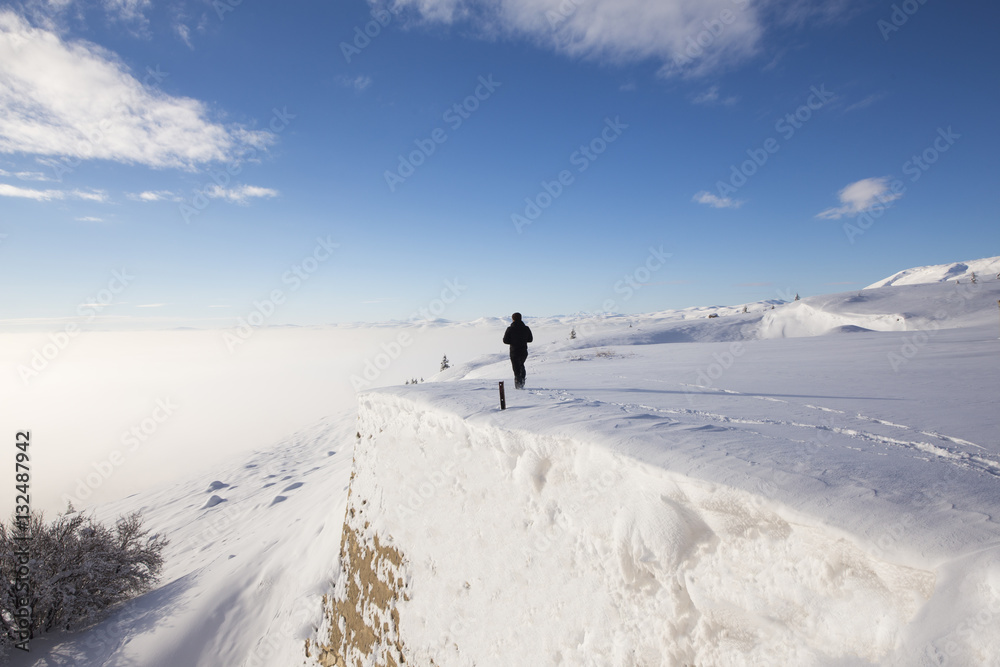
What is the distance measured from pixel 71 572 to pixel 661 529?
63.2ft

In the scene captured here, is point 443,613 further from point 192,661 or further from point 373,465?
point 192,661

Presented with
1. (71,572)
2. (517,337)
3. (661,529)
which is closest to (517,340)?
(517,337)

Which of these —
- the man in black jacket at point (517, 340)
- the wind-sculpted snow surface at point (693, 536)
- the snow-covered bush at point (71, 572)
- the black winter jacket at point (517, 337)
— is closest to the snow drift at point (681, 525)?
the wind-sculpted snow surface at point (693, 536)

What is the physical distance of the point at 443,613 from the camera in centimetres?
635

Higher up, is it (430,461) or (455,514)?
(430,461)

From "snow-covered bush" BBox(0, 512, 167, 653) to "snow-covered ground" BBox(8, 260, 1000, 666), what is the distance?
3.29ft

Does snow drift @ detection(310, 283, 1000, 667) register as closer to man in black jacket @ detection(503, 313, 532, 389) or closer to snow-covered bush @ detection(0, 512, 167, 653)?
man in black jacket @ detection(503, 313, 532, 389)

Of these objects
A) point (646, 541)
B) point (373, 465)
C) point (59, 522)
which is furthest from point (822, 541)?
point (59, 522)

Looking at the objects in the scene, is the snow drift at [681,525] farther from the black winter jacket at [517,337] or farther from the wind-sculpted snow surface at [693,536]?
the black winter jacket at [517,337]

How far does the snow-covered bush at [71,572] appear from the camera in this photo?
486 inches

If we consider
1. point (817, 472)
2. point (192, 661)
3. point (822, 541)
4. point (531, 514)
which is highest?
point (817, 472)

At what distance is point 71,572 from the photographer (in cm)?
1303

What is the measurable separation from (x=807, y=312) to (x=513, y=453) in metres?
33.0

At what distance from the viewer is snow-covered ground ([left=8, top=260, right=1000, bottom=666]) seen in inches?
108
